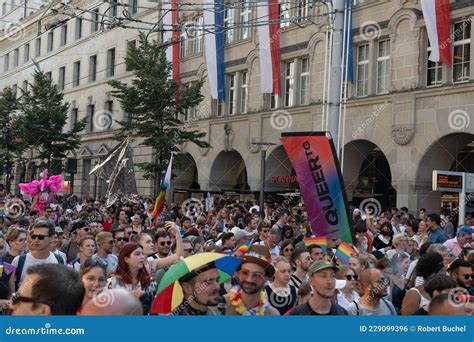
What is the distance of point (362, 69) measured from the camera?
Result: 2597cm

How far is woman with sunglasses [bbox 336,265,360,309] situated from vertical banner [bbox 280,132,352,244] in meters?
2.00

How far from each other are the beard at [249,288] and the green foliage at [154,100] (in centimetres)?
2144

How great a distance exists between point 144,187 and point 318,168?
28406 mm

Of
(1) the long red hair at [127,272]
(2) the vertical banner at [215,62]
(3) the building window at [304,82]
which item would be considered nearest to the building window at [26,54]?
(2) the vertical banner at [215,62]

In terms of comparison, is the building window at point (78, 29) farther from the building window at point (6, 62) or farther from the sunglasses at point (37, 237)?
the sunglasses at point (37, 237)

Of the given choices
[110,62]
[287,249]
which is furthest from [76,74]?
[287,249]

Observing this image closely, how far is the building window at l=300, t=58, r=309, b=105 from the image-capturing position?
92.3ft

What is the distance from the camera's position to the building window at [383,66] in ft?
81.3

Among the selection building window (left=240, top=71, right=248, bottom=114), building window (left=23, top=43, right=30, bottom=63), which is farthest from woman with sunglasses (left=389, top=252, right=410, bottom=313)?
building window (left=23, top=43, right=30, bottom=63)

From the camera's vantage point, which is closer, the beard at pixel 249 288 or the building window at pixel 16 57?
the beard at pixel 249 288

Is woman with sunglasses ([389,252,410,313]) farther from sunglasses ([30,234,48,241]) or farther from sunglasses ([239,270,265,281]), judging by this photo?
sunglasses ([30,234,48,241])

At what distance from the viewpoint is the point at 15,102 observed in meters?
39.6

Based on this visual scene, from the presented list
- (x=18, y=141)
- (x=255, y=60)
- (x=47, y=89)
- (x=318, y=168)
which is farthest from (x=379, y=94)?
(x=18, y=141)

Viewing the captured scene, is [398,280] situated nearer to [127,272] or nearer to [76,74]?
[127,272]
